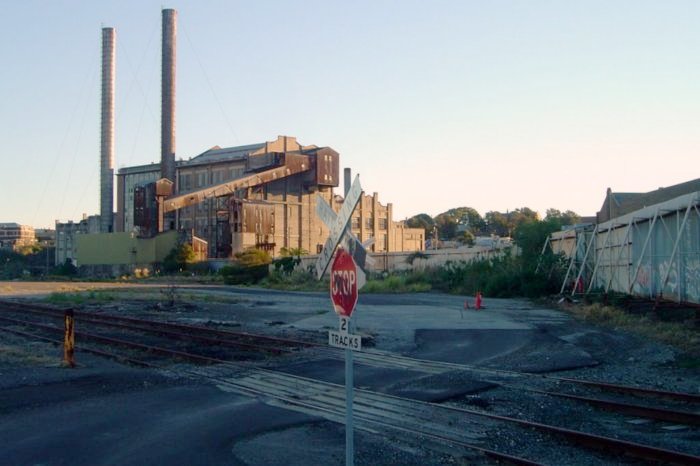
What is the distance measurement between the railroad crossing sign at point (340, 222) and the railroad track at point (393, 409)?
3.35 metres

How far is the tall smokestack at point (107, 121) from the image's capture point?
3297 inches

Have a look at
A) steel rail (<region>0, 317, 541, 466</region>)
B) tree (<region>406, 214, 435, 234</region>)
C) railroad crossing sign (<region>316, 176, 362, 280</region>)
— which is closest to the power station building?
tree (<region>406, 214, 435, 234</region>)

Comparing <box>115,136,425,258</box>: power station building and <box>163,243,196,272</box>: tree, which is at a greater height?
<box>115,136,425,258</box>: power station building

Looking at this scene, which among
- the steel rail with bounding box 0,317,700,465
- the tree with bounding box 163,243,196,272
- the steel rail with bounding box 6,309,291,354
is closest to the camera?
the steel rail with bounding box 0,317,700,465

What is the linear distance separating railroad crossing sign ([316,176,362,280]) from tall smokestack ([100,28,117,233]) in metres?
83.4

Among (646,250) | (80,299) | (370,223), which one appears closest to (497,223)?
(370,223)

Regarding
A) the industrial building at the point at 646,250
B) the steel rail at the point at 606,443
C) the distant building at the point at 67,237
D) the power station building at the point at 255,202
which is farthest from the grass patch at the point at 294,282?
the distant building at the point at 67,237

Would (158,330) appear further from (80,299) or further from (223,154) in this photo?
(223,154)

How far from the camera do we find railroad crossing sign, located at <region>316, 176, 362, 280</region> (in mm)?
5617

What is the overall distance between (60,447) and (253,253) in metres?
60.0

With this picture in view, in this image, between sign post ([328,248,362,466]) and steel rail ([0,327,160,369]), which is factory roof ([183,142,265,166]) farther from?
sign post ([328,248,362,466])

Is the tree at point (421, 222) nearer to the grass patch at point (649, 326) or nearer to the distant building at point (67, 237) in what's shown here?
the distant building at point (67, 237)

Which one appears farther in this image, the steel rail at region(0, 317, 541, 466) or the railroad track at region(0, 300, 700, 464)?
the railroad track at region(0, 300, 700, 464)

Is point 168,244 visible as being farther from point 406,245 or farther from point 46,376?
point 46,376
